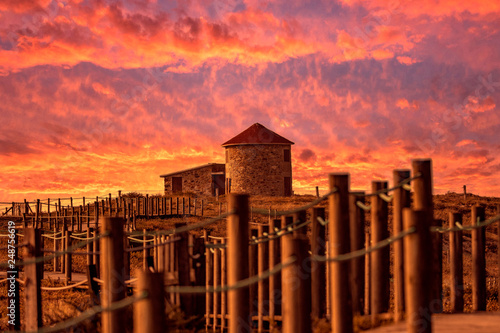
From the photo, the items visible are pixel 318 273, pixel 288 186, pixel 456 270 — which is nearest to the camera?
pixel 318 273

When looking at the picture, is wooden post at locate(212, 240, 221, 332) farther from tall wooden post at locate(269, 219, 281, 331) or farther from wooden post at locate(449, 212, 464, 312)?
wooden post at locate(449, 212, 464, 312)

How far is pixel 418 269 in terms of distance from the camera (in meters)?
4.62

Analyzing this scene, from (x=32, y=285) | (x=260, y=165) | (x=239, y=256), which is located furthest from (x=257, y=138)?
(x=239, y=256)

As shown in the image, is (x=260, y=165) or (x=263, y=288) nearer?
(x=263, y=288)

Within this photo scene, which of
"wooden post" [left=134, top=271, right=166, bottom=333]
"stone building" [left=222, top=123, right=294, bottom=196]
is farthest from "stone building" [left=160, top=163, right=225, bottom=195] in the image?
"wooden post" [left=134, top=271, right=166, bottom=333]

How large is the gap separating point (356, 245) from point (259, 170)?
35.6 meters

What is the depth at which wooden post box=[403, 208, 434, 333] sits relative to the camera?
4637mm

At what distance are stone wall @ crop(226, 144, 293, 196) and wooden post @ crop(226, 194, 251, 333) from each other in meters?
36.5

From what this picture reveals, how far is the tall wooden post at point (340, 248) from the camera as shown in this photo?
211 inches

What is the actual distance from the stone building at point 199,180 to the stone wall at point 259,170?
4140mm

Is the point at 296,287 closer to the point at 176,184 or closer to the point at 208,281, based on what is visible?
the point at 208,281

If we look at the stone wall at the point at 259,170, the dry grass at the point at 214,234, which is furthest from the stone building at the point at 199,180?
the stone wall at the point at 259,170

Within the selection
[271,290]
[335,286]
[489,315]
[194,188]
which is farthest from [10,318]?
[194,188]

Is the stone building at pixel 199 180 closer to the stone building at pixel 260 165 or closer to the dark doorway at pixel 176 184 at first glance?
the dark doorway at pixel 176 184
